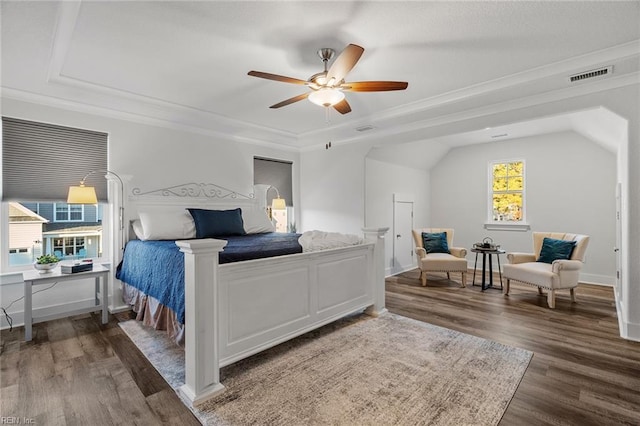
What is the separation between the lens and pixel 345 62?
2.22 metres

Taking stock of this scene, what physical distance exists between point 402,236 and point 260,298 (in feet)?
14.0

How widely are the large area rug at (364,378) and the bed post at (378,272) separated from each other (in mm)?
438

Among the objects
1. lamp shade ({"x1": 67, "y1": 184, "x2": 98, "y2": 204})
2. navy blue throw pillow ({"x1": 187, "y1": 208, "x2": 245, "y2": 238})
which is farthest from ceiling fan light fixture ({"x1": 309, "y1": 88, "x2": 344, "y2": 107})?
lamp shade ({"x1": 67, "y1": 184, "x2": 98, "y2": 204})

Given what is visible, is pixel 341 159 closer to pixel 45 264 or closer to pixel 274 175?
pixel 274 175

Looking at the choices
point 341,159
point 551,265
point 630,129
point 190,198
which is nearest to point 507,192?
point 551,265

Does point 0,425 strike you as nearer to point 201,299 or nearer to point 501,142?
point 201,299

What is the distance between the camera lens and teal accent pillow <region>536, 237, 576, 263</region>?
163 inches

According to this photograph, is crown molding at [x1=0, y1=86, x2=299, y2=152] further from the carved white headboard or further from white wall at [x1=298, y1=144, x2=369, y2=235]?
white wall at [x1=298, y1=144, x2=369, y2=235]

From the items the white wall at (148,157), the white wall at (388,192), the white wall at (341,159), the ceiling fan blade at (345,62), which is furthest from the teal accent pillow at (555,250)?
the white wall at (148,157)

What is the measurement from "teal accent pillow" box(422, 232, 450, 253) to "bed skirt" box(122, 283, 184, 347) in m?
4.32

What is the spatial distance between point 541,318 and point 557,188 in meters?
3.11

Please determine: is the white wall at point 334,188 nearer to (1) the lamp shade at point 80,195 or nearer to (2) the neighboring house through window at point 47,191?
(2) the neighboring house through window at point 47,191

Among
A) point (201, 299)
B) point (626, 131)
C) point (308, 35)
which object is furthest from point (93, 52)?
point (626, 131)

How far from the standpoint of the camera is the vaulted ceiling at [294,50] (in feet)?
7.01
